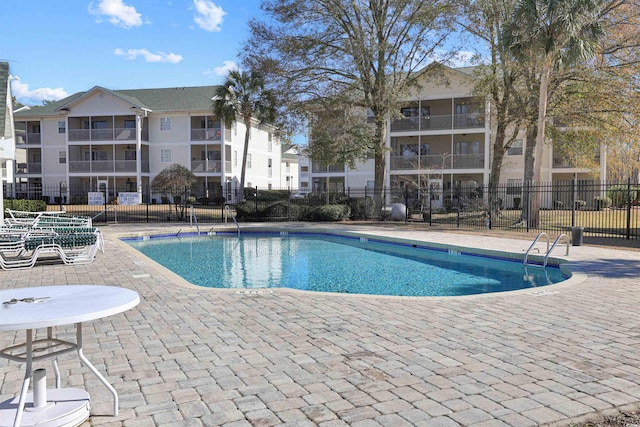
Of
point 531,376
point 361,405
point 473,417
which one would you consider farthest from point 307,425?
point 531,376

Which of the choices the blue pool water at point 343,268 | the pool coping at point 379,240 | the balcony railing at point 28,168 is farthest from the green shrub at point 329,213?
the balcony railing at point 28,168

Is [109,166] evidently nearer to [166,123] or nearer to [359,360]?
[166,123]

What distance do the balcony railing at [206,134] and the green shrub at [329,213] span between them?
58.1ft

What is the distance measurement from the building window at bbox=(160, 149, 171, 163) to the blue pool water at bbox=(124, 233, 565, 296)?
23.5 m

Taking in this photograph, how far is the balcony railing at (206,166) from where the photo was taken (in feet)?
131

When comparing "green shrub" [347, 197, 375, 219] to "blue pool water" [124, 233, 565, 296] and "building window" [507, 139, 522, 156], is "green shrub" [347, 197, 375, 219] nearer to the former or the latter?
"blue pool water" [124, 233, 565, 296]

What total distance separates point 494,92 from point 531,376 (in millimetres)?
22605

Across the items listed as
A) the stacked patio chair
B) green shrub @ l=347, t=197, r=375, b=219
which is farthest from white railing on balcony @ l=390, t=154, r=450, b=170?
the stacked patio chair

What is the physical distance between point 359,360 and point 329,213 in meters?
20.5

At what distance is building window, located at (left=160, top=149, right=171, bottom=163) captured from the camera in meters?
40.8

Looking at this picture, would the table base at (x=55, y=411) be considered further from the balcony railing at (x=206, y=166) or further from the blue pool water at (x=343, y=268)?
the balcony railing at (x=206, y=166)

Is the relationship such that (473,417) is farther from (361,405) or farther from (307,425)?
(307,425)

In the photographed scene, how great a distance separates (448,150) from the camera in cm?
3756

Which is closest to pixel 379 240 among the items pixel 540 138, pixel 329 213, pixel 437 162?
pixel 329 213
